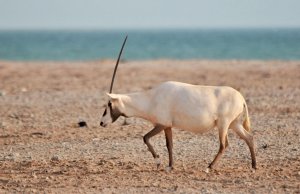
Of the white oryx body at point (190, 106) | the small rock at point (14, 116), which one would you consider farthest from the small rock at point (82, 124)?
the white oryx body at point (190, 106)

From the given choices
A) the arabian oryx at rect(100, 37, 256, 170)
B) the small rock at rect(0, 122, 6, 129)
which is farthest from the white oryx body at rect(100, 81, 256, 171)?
the small rock at rect(0, 122, 6, 129)

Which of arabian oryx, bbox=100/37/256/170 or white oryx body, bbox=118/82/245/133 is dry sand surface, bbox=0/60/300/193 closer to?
arabian oryx, bbox=100/37/256/170

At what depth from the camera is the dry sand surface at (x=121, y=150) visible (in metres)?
11.3

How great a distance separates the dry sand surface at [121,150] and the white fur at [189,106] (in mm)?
794

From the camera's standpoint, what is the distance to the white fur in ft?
39.4

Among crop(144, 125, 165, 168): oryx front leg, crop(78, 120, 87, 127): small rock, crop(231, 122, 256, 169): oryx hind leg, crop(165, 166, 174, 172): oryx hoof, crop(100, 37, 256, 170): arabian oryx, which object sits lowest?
crop(78, 120, 87, 127): small rock

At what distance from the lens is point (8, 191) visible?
1101cm

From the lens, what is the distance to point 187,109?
12031mm

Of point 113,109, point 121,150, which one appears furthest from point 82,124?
point 113,109

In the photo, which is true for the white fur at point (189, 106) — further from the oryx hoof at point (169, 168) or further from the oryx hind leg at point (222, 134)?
A: the oryx hoof at point (169, 168)

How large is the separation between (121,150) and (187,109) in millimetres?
2403

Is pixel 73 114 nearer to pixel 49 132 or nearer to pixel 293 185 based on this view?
pixel 49 132

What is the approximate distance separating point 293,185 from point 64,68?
1025 inches

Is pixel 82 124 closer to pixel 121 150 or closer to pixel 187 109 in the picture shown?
pixel 121 150
